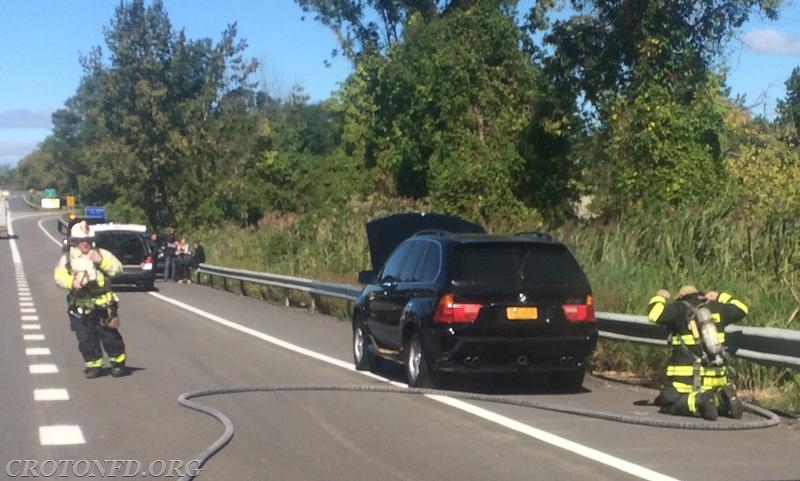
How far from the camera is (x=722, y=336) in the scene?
11.0 meters

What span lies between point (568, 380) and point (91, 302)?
5.31 metres

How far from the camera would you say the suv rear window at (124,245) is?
1401 inches

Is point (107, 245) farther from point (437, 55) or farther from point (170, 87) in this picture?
point (170, 87)

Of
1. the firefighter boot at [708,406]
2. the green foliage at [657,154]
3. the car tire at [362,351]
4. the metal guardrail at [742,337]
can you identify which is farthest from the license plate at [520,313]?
the green foliage at [657,154]

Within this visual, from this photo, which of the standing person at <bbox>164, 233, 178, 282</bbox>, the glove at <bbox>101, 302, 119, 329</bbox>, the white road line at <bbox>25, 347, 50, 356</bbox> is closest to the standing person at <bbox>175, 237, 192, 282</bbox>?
the standing person at <bbox>164, 233, 178, 282</bbox>

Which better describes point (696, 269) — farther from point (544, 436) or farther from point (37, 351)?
point (37, 351)

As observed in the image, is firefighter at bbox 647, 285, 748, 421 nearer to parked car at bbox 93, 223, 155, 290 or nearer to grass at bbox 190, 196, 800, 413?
grass at bbox 190, 196, 800, 413

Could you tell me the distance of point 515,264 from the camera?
1291cm

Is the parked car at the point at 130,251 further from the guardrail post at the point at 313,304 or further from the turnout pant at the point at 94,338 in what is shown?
the turnout pant at the point at 94,338

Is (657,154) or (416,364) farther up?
(657,154)

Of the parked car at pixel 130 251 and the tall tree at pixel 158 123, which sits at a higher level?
the tall tree at pixel 158 123

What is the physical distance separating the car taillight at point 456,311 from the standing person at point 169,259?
30314 millimetres

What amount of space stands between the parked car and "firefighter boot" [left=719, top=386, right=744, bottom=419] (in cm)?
2572

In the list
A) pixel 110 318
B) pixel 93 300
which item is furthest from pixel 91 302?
pixel 110 318
